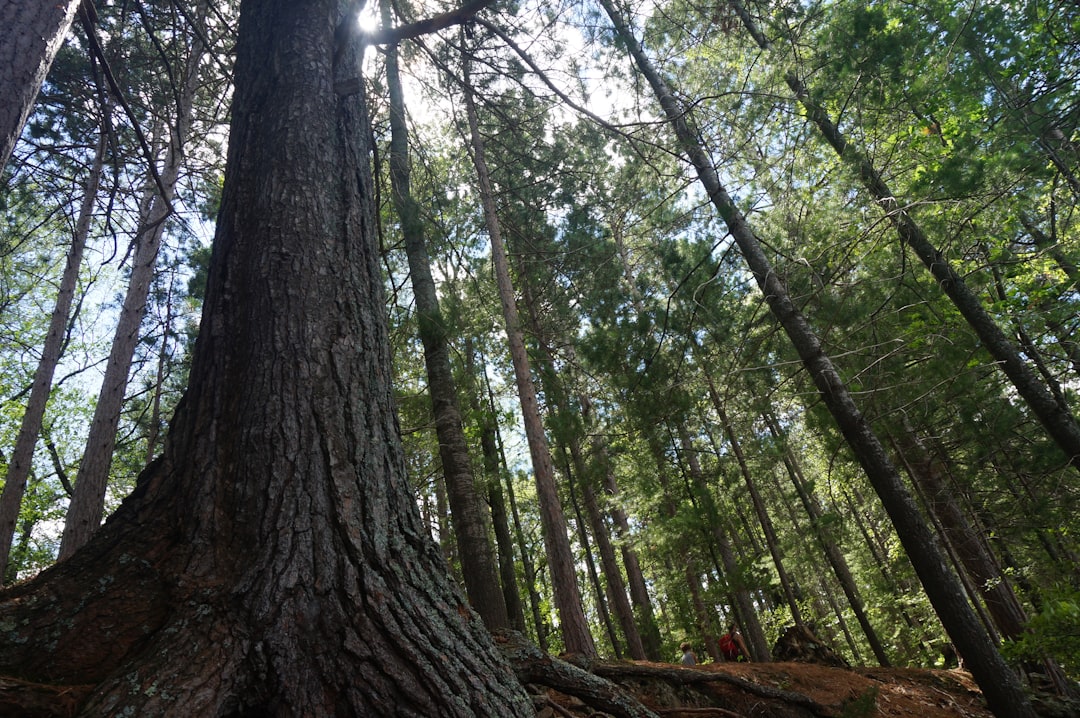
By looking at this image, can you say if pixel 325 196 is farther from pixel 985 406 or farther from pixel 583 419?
pixel 985 406

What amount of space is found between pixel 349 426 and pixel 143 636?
72 cm

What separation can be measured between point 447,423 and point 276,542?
4.94m

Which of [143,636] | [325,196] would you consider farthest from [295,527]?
[325,196]

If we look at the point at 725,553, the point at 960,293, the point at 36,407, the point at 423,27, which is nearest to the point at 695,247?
the point at 960,293

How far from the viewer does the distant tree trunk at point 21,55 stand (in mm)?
1550

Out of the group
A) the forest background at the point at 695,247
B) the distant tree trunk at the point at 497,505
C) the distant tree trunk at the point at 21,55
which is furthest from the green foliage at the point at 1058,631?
the distant tree trunk at the point at 21,55

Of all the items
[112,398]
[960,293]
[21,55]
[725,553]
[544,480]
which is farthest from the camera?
[725,553]

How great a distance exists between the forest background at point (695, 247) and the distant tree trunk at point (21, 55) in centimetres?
70

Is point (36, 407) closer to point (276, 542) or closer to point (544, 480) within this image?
point (544, 480)

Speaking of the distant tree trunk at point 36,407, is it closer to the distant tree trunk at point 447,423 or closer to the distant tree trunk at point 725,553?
the distant tree trunk at point 447,423

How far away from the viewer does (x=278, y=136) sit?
6.71 feet

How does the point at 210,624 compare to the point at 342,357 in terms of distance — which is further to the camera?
the point at 342,357

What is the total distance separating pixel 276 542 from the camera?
1.38 m

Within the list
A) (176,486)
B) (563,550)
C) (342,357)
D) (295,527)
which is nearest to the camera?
(295,527)
